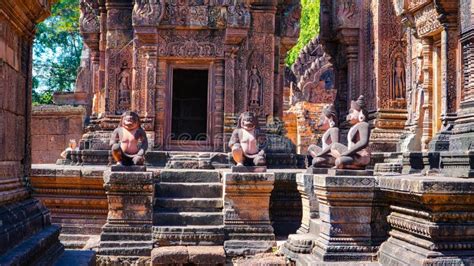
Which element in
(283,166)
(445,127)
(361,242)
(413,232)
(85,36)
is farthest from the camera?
(85,36)

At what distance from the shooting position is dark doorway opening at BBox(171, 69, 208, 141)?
1271cm

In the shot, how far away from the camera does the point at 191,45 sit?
11.7 meters

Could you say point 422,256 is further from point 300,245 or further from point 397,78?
point 397,78

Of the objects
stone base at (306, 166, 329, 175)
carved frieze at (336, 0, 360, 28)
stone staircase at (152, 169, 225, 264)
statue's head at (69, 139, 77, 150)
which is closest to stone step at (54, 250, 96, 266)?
stone staircase at (152, 169, 225, 264)

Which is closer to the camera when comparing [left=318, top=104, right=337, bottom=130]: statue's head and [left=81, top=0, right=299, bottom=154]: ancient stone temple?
[left=318, top=104, right=337, bottom=130]: statue's head

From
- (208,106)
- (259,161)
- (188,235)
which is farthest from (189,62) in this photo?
(188,235)

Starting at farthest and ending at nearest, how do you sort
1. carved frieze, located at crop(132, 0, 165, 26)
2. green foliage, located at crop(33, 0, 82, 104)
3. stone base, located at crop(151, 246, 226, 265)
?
1. green foliage, located at crop(33, 0, 82, 104)
2. carved frieze, located at crop(132, 0, 165, 26)
3. stone base, located at crop(151, 246, 226, 265)

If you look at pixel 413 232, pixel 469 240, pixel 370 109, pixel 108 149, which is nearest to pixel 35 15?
pixel 413 232

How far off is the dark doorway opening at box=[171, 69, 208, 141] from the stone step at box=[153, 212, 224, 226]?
3796mm

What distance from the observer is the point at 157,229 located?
27.9ft

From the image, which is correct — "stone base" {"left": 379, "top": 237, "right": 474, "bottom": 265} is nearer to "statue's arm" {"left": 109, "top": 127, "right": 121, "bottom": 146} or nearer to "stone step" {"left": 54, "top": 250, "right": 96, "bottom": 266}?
"stone step" {"left": 54, "top": 250, "right": 96, "bottom": 266}

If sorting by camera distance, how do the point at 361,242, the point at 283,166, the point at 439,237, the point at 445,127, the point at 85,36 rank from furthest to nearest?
1. the point at 85,36
2. the point at 283,166
3. the point at 445,127
4. the point at 361,242
5. the point at 439,237

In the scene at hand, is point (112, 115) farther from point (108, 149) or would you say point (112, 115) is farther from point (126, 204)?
point (126, 204)

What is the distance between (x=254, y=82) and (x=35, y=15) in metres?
6.72
